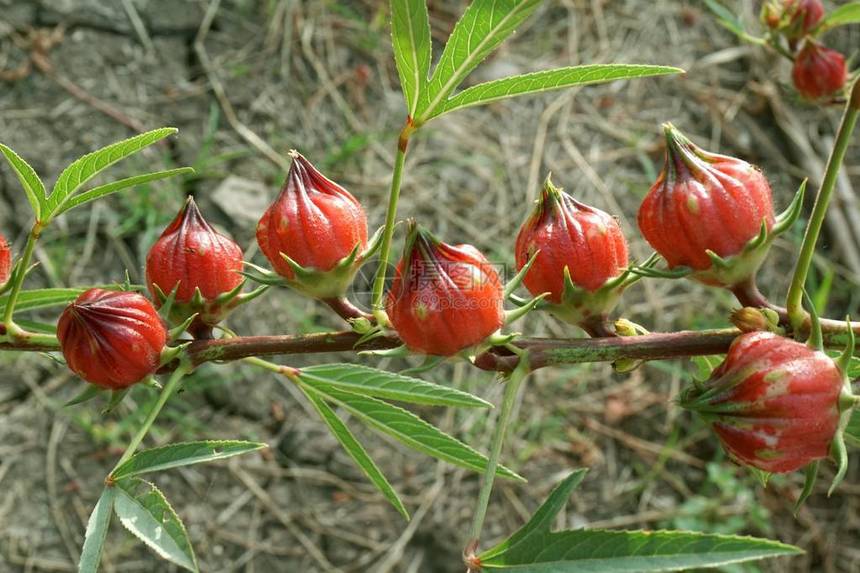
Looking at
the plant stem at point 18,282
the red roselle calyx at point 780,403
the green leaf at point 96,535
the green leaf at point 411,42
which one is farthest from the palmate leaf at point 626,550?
the plant stem at point 18,282

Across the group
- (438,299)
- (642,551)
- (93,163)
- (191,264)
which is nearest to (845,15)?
(438,299)

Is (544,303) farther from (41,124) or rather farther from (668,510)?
(41,124)

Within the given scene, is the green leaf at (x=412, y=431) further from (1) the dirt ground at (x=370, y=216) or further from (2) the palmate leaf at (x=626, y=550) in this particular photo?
(1) the dirt ground at (x=370, y=216)

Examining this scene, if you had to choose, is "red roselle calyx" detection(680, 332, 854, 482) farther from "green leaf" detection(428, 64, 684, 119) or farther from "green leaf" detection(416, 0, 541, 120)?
"green leaf" detection(416, 0, 541, 120)

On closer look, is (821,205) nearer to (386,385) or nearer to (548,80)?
(548,80)

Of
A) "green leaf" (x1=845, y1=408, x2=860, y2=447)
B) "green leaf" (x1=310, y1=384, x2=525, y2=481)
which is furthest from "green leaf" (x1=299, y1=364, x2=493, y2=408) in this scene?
"green leaf" (x1=845, y1=408, x2=860, y2=447)

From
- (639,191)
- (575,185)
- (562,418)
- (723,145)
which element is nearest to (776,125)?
(723,145)
